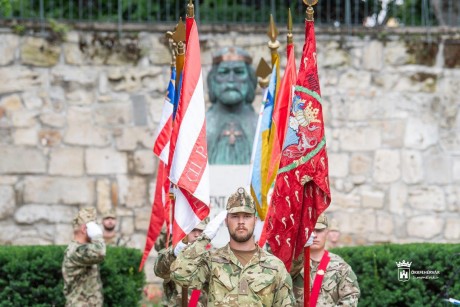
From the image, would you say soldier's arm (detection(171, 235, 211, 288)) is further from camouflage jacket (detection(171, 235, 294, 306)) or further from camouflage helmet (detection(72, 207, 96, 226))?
camouflage helmet (detection(72, 207, 96, 226))

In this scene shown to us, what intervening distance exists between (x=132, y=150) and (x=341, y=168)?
2583 mm

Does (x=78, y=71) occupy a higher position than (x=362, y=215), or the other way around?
(x=78, y=71)

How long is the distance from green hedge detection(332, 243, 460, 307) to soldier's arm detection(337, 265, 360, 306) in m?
2.15

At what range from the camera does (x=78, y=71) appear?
14703mm

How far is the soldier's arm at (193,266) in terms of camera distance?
25.1ft

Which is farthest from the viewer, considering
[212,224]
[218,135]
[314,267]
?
[218,135]

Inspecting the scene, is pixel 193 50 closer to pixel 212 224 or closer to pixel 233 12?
pixel 212 224

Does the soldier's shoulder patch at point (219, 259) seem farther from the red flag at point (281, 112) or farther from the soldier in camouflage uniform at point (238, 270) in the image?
the red flag at point (281, 112)

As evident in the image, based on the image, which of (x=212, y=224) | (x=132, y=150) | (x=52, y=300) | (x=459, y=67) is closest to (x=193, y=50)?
(x=212, y=224)

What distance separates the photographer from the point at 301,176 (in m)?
8.57

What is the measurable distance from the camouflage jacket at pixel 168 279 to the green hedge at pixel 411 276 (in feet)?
6.69

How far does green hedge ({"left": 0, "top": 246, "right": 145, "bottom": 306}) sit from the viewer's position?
11320mm

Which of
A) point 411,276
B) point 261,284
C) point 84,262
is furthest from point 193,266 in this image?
point 411,276

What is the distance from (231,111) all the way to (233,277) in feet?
18.0
